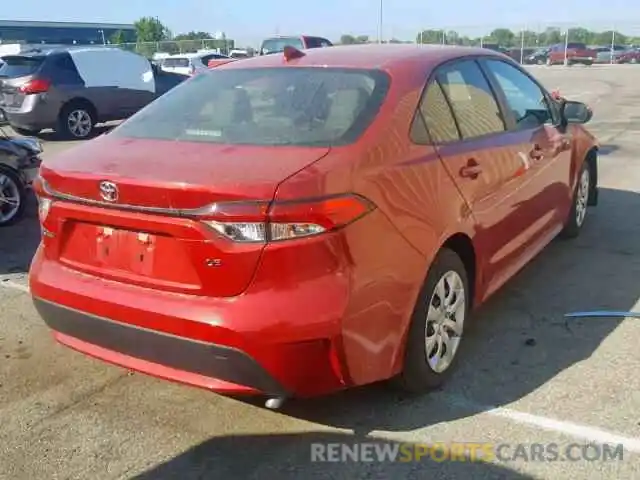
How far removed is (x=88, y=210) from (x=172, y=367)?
75 cm

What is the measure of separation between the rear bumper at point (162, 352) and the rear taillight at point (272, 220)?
1.48 feet

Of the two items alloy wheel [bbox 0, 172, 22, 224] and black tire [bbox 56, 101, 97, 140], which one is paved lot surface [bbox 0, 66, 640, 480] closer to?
alloy wheel [bbox 0, 172, 22, 224]

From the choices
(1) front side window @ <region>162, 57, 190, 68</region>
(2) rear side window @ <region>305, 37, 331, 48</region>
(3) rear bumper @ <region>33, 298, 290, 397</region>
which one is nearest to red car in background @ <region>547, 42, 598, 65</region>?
(2) rear side window @ <region>305, 37, 331, 48</region>

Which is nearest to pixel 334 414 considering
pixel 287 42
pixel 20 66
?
pixel 20 66

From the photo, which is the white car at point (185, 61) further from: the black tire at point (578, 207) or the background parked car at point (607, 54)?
the background parked car at point (607, 54)

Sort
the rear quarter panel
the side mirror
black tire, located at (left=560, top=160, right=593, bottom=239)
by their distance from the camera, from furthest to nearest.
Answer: black tire, located at (left=560, top=160, right=593, bottom=239) → the side mirror → the rear quarter panel

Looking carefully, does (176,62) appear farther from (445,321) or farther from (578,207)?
(445,321)

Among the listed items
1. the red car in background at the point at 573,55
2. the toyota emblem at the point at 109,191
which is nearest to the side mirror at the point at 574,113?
the toyota emblem at the point at 109,191

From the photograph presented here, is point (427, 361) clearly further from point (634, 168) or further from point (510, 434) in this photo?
point (634, 168)

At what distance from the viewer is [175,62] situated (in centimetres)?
2448

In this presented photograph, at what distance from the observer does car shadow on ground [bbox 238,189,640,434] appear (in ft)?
10.7

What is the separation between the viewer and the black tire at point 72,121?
13.5m

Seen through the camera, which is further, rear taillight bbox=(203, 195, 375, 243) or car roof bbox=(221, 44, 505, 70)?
car roof bbox=(221, 44, 505, 70)

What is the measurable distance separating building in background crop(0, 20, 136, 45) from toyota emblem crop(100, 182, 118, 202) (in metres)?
80.4
